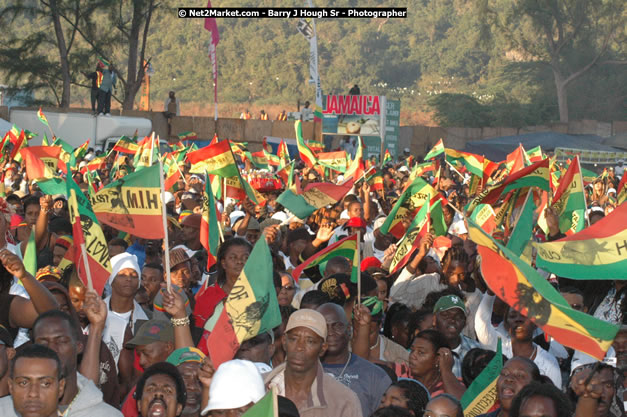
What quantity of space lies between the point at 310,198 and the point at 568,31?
147 feet

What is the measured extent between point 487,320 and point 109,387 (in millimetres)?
2464

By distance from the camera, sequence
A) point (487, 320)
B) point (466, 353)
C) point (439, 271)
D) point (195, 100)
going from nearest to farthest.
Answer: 1. point (466, 353)
2. point (487, 320)
3. point (439, 271)
4. point (195, 100)

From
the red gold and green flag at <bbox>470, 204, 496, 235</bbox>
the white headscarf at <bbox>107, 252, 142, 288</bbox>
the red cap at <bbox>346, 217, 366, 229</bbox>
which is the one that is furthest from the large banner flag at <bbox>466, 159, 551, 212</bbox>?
the white headscarf at <bbox>107, 252, 142, 288</bbox>

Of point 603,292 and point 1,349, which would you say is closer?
point 1,349

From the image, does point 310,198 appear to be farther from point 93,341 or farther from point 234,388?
point 234,388

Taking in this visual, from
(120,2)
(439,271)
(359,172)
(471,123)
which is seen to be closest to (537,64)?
(471,123)

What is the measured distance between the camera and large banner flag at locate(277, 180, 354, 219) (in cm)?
945

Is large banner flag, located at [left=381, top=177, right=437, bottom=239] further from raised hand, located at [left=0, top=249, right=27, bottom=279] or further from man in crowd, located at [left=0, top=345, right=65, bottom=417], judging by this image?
man in crowd, located at [left=0, top=345, right=65, bottom=417]

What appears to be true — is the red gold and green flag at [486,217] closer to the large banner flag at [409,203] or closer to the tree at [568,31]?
the large banner flag at [409,203]

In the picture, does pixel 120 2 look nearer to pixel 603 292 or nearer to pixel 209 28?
pixel 209 28

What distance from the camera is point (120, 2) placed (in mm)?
34281

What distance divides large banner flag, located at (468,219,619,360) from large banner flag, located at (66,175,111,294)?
85.0 inches

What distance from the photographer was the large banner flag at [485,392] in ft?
16.8

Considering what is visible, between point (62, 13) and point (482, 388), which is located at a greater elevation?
point (62, 13)
